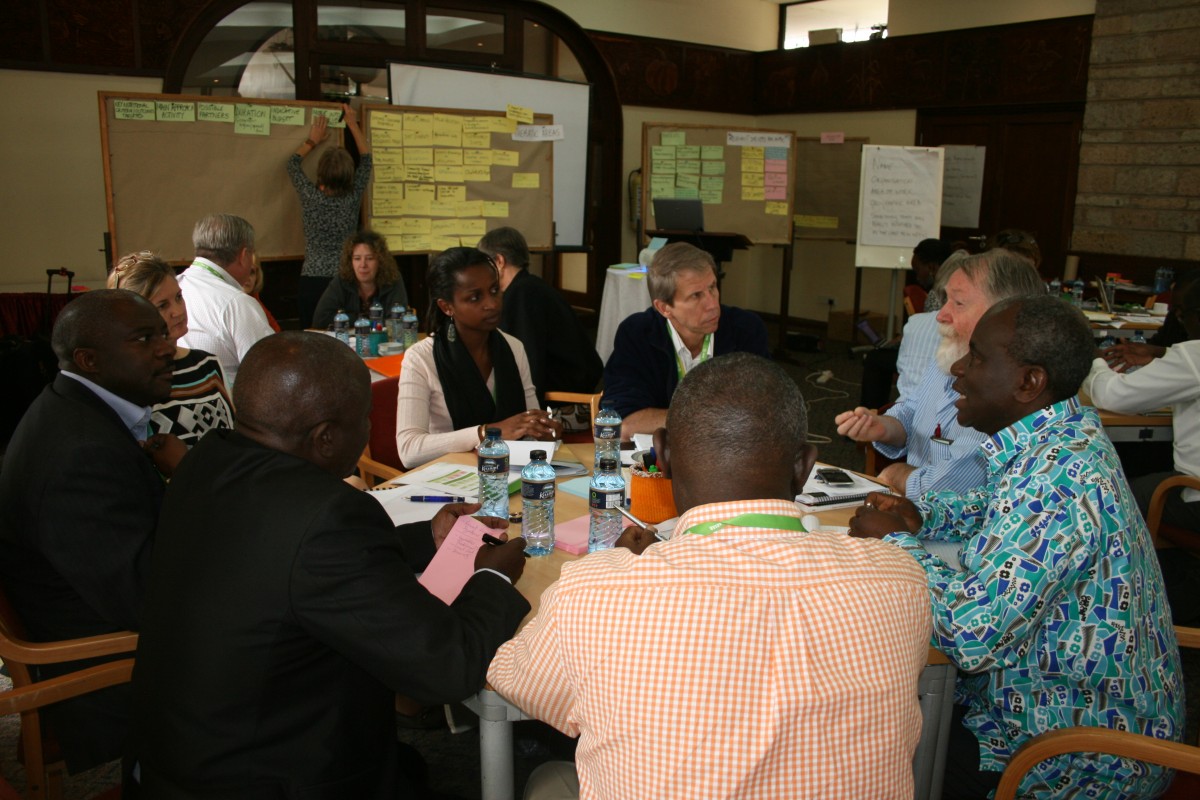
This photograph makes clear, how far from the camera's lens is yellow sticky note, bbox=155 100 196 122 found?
5656 millimetres

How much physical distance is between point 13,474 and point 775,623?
1.62 meters

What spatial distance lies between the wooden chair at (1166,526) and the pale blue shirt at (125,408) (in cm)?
302

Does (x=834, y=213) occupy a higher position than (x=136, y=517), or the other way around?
(x=834, y=213)

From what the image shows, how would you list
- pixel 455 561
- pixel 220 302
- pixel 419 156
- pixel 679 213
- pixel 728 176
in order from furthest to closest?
1. pixel 728 176
2. pixel 679 213
3. pixel 419 156
4. pixel 220 302
5. pixel 455 561

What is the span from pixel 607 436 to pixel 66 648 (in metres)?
1.35

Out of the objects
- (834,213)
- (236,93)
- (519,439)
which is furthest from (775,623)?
(834,213)

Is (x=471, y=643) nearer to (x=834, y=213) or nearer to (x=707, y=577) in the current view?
(x=707, y=577)

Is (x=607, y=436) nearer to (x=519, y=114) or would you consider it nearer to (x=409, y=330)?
(x=409, y=330)

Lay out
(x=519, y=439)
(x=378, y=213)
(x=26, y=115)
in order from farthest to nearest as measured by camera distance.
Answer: (x=378, y=213) → (x=26, y=115) → (x=519, y=439)

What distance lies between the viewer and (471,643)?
1430 millimetres

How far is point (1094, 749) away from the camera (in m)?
1.42

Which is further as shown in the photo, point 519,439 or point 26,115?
point 26,115

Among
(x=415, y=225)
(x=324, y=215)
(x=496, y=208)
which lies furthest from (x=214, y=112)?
(x=496, y=208)

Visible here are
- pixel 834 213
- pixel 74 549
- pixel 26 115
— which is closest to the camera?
pixel 74 549
